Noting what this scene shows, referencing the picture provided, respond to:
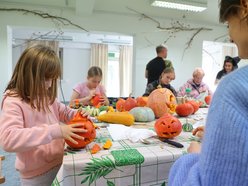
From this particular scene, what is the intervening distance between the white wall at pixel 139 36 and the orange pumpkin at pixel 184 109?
113 inches

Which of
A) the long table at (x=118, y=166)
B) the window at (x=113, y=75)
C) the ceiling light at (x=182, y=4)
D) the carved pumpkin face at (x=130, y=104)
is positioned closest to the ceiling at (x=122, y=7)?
the ceiling light at (x=182, y=4)

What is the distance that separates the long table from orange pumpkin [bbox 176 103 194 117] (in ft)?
2.22

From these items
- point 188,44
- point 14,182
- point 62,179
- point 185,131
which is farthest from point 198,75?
point 62,179

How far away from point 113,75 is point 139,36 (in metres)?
3.65

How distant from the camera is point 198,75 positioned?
119 inches

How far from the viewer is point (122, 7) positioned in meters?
4.00

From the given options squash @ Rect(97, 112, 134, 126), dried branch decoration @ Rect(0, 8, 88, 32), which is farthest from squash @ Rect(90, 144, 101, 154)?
dried branch decoration @ Rect(0, 8, 88, 32)

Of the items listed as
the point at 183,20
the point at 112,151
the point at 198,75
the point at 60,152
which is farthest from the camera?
the point at 183,20

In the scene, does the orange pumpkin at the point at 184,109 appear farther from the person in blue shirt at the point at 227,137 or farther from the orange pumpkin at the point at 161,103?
the person in blue shirt at the point at 227,137

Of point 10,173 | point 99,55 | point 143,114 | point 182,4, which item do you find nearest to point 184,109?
point 143,114

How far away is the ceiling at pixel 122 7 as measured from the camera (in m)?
3.60

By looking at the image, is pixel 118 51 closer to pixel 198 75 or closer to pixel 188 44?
pixel 188 44

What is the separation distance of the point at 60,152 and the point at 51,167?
0.27 feet

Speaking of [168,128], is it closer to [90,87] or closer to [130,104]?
[130,104]
